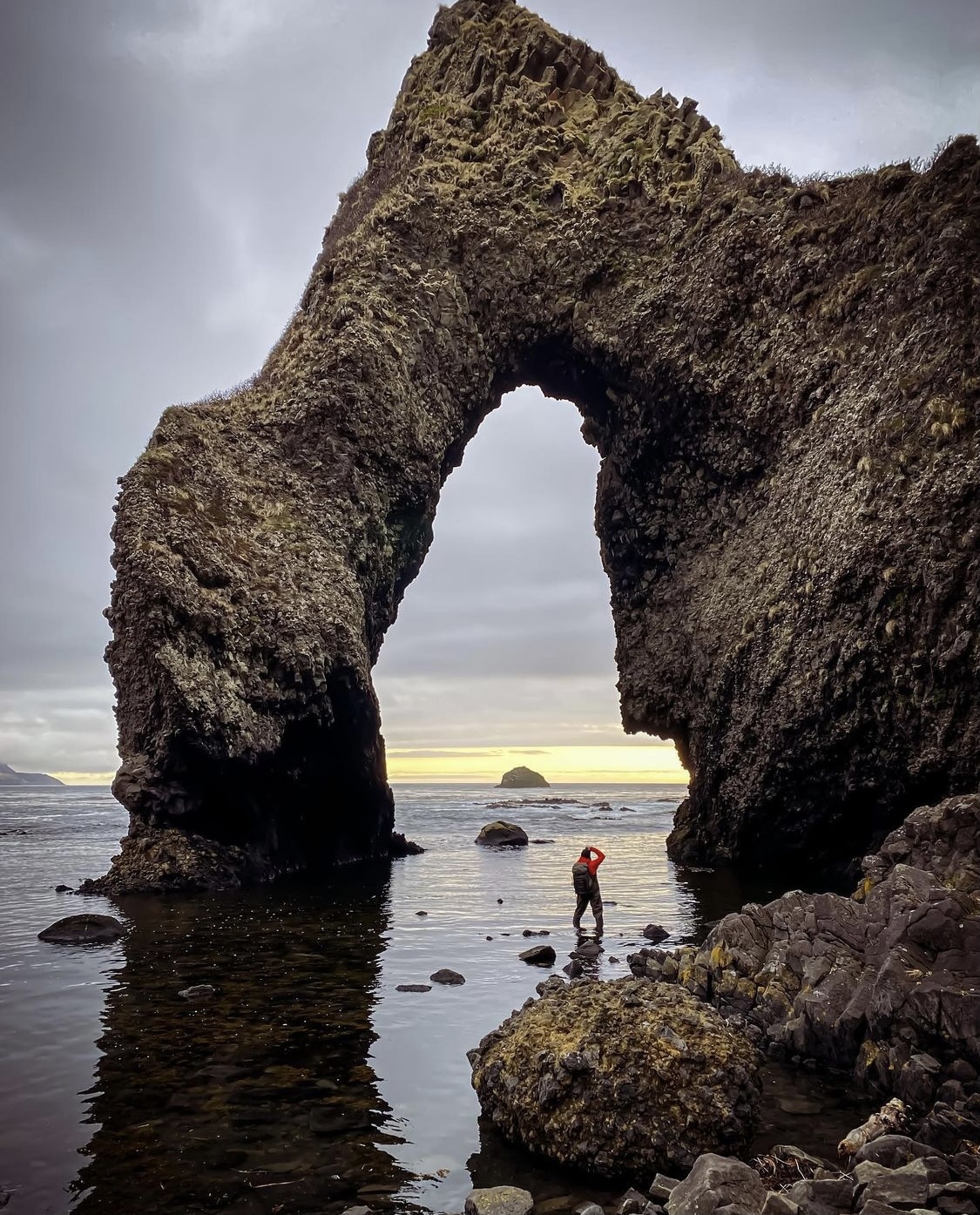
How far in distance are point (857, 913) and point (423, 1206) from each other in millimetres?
9593

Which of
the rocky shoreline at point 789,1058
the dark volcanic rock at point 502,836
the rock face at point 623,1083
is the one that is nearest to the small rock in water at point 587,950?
the rocky shoreline at point 789,1058

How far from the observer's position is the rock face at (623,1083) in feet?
28.1

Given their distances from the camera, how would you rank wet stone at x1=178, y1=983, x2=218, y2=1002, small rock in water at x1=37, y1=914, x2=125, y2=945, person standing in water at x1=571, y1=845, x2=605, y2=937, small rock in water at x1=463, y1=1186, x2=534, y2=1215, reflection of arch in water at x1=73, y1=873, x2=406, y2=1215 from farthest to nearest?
person standing in water at x1=571, y1=845, x2=605, y2=937 < small rock in water at x1=37, y1=914, x2=125, y2=945 < wet stone at x1=178, y1=983, x2=218, y2=1002 < reflection of arch in water at x1=73, y1=873, x2=406, y2=1215 < small rock in water at x1=463, y1=1186, x2=534, y2=1215

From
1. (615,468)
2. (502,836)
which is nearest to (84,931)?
(502,836)

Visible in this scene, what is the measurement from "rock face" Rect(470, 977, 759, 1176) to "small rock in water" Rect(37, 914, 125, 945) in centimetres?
1407

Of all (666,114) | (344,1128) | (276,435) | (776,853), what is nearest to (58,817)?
(276,435)

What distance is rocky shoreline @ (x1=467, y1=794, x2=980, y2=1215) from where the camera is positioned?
7.30 meters

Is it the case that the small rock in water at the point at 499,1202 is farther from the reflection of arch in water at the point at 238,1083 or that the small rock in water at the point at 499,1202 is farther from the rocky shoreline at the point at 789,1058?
the reflection of arch in water at the point at 238,1083

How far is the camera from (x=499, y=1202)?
764 centimetres

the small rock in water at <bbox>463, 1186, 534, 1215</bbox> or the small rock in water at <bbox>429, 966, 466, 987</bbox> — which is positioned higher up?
the small rock in water at <bbox>463, 1186, 534, 1215</bbox>

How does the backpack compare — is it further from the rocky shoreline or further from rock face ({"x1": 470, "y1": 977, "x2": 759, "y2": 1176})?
rock face ({"x1": 470, "y1": 977, "x2": 759, "y2": 1176})

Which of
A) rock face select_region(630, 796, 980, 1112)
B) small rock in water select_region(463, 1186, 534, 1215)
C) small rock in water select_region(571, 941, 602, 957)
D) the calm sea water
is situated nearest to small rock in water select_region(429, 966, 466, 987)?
the calm sea water

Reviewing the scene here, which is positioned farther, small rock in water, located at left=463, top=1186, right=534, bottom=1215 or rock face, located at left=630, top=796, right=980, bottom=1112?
rock face, located at left=630, top=796, right=980, bottom=1112

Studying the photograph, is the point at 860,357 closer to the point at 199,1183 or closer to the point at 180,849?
the point at 180,849
